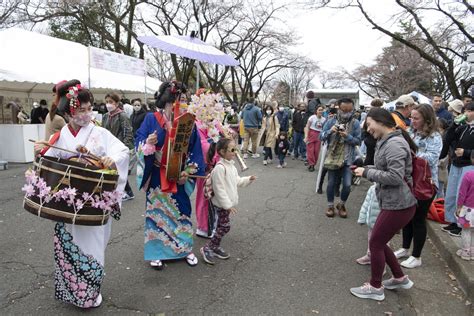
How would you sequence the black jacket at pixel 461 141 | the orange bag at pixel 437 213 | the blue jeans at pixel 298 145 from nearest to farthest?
1. the black jacket at pixel 461 141
2. the orange bag at pixel 437 213
3. the blue jeans at pixel 298 145

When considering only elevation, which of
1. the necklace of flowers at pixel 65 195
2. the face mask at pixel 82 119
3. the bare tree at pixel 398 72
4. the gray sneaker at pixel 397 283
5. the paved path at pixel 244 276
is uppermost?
the bare tree at pixel 398 72

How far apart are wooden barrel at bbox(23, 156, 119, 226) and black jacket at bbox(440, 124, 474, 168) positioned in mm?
3880

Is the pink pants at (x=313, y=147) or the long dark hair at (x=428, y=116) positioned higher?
the long dark hair at (x=428, y=116)

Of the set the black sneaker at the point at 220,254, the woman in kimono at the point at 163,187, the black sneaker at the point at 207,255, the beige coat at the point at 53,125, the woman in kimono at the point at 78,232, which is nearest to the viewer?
the woman in kimono at the point at 78,232

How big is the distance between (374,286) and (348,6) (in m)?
13.9

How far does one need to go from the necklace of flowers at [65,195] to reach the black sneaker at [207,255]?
4.83ft

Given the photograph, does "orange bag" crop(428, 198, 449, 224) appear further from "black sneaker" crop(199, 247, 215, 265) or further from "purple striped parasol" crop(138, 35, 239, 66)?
"purple striped parasol" crop(138, 35, 239, 66)

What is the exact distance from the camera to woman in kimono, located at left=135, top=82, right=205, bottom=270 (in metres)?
3.28

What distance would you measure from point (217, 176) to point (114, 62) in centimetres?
985

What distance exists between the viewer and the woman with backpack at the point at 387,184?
268cm

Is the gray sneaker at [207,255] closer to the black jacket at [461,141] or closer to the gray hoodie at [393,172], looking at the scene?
the gray hoodie at [393,172]

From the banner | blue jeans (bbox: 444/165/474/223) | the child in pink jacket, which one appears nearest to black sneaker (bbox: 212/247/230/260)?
the child in pink jacket

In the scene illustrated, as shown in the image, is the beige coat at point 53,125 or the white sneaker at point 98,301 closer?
the white sneaker at point 98,301

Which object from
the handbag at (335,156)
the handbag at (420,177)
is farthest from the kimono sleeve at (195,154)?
the handbag at (335,156)
